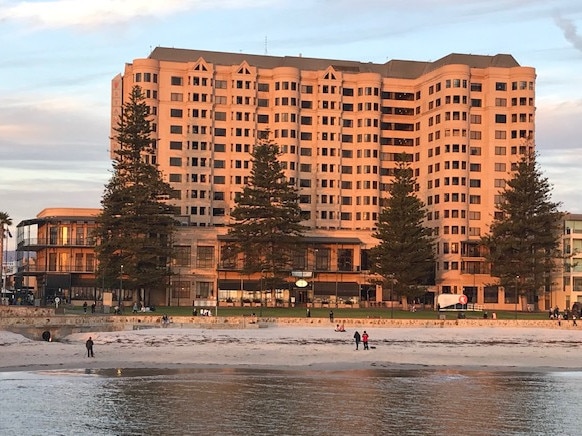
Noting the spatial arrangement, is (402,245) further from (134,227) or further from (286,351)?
(286,351)

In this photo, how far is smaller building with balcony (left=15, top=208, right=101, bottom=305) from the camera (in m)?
131

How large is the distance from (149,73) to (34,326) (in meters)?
74.9

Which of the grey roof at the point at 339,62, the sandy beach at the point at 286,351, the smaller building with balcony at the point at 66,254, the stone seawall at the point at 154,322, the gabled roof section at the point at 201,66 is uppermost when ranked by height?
the grey roof at the point at 339,62

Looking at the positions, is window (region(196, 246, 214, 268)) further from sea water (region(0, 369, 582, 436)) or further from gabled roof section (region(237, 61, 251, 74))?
sea water (region(0, 369, 582, 436))

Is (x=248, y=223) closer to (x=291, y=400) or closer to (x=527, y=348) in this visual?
(x=527, y=348)

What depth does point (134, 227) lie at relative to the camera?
112 meters

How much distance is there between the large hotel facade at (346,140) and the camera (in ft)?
471

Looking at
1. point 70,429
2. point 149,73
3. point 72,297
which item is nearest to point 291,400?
point 70,429

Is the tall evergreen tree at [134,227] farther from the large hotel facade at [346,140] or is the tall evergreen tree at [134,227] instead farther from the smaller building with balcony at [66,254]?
the large hotel facade at [346,140]

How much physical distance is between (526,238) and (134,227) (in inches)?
2120

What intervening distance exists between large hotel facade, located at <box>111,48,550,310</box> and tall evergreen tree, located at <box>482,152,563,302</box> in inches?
741

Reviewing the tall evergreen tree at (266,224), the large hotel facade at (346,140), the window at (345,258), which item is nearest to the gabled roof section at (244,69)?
the large hotel facade at (346,140)

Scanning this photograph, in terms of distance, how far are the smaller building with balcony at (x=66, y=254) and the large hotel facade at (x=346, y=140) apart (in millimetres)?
15602

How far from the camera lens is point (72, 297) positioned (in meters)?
131
